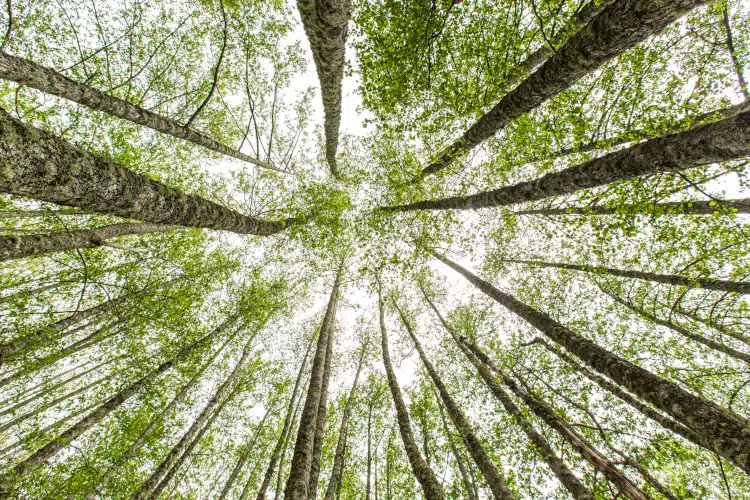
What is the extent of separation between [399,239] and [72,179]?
9876 millimetres

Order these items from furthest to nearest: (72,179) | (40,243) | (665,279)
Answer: (665,279), (40,243), (72,179)

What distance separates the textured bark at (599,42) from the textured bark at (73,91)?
940 centimetres

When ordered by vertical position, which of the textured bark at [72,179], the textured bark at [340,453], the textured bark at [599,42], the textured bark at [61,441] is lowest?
the textured bark at [340,453]

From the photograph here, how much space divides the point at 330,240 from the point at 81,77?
10.0 meters

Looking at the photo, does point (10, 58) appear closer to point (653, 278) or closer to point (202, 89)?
point (202, 89)

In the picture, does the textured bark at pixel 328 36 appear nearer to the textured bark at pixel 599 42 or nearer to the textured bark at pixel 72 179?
the textured bark at pixel 599 42

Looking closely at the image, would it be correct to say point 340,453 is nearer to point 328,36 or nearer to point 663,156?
point 663,156

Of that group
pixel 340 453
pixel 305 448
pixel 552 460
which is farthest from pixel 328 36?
pixel 340 453

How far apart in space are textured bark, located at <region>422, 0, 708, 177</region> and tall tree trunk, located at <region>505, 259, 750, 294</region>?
4819mm

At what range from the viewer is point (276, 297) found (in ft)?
52.5

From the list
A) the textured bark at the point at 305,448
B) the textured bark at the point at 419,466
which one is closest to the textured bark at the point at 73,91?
the textured bark at the point at 305,448

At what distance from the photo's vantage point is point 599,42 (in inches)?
161

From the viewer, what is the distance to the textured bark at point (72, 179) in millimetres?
1927

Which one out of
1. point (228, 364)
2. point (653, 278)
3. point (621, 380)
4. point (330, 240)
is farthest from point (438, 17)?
point (228, 364)
